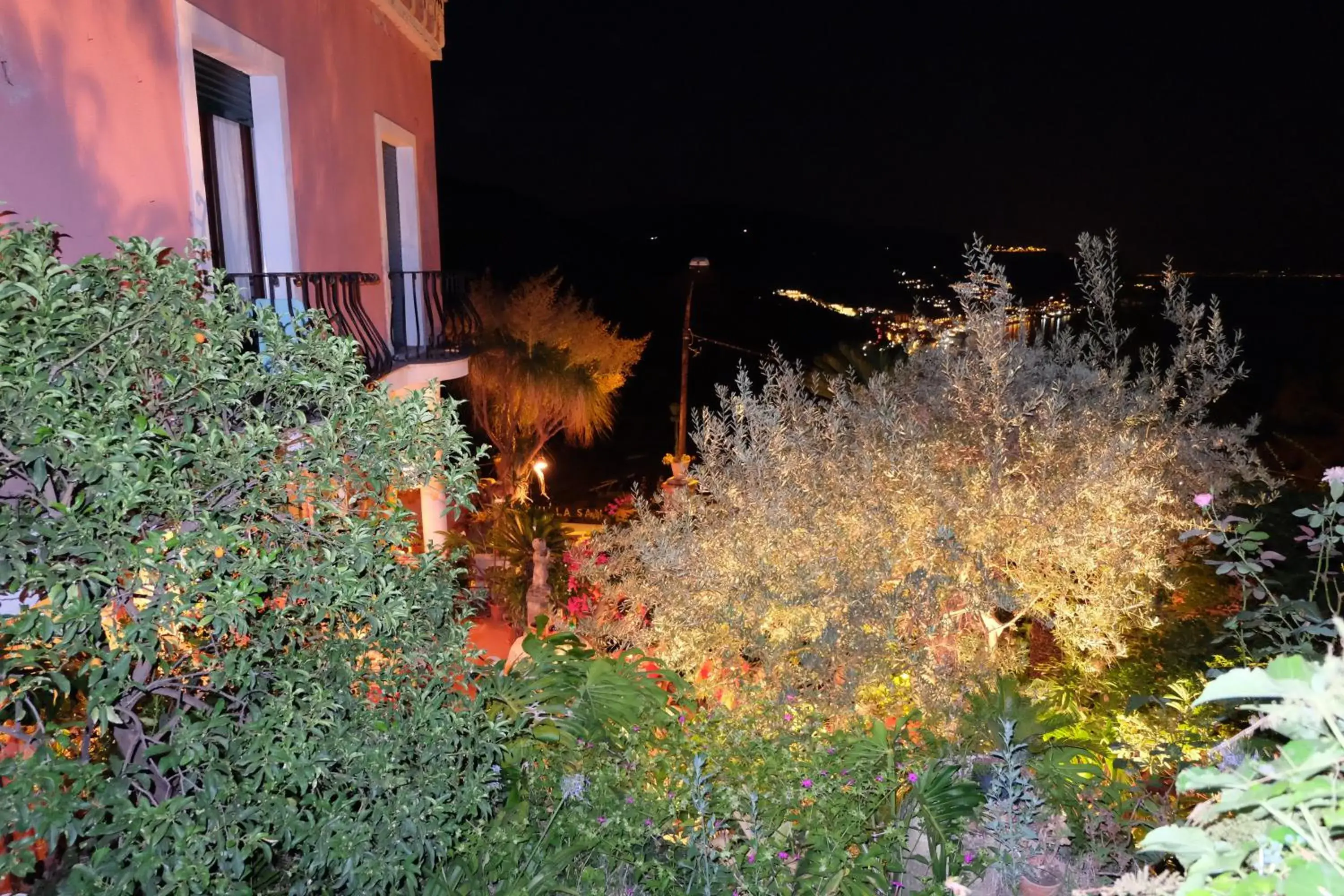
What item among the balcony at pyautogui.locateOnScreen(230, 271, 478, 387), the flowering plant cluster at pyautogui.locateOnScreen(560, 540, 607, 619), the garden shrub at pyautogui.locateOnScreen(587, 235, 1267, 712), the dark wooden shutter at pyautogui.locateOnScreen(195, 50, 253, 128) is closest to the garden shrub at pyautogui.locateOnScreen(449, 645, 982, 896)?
the garden shrub at pyautogui.locateOnScreen(587, 235, 1267, 712)

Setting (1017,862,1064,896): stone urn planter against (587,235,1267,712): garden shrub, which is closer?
(1017,862,1064,896): stone urn planter

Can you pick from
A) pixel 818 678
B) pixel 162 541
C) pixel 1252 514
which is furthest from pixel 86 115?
pixel 1252 514

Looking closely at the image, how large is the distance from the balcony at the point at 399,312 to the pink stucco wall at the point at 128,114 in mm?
285

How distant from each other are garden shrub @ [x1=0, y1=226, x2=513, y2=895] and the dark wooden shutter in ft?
9.39

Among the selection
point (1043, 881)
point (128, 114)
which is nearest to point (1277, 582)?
point (1043, 881)

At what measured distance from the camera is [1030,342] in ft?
27.9

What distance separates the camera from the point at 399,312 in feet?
28.7

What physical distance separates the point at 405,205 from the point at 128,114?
566 centimetres

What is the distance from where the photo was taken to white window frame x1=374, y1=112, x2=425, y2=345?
8.17 metres

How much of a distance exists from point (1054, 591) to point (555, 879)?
3701 mm

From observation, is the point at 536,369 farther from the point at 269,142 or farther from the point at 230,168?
the point at 230,168

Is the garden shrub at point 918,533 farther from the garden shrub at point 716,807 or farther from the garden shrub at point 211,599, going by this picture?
the garden shrub at point 211,599

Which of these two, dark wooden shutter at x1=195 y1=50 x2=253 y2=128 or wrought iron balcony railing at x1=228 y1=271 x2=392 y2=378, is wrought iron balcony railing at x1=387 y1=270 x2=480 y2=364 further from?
dark wooden shutter at x1=195 y1=50 x2=253 y2=128

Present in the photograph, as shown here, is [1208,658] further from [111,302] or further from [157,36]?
[157,36]
